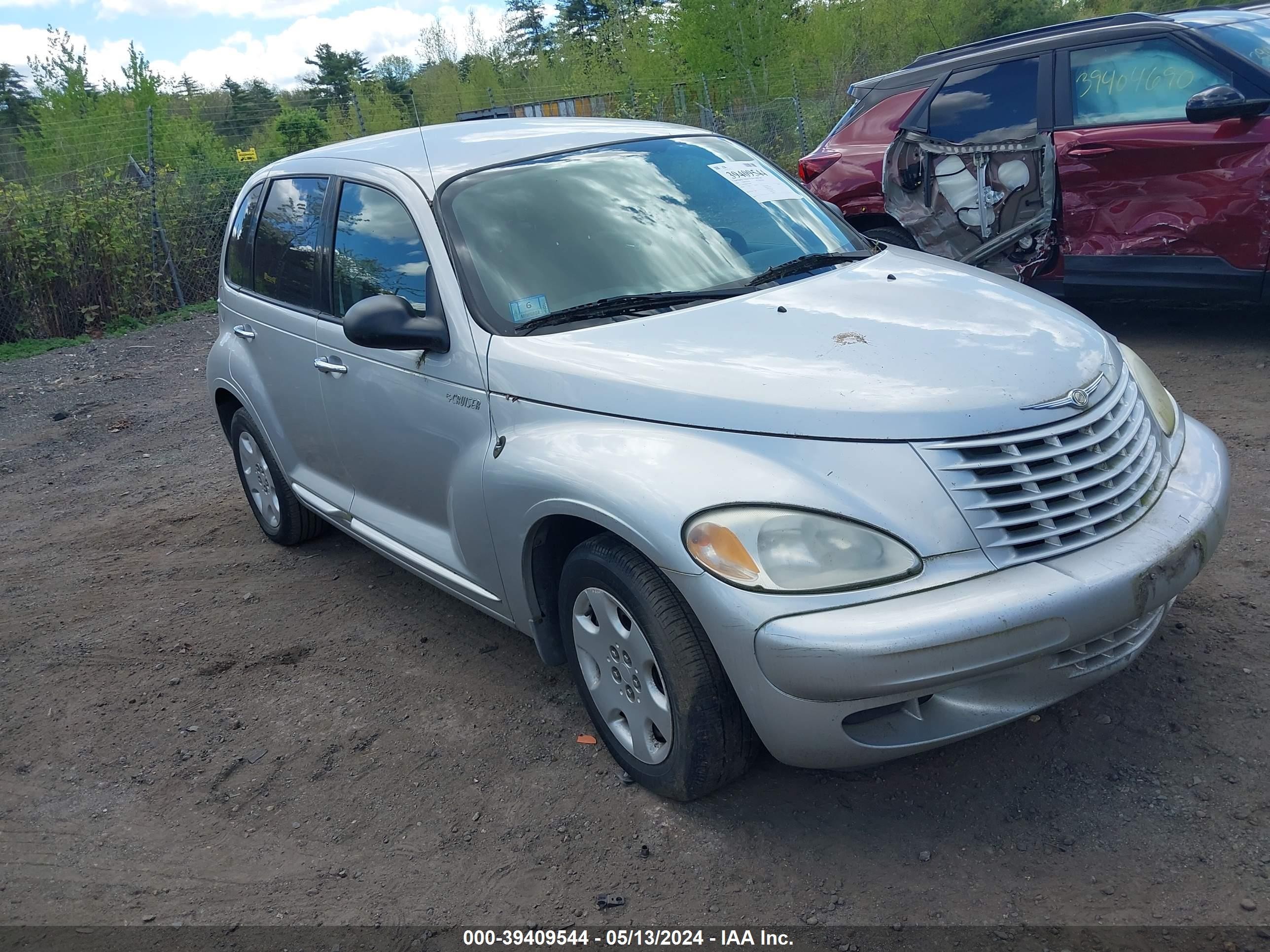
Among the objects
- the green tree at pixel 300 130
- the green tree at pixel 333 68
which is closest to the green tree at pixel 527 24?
the green tree at pixel 333 68

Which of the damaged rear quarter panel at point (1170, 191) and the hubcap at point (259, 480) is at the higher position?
the damaged rear quarter panel at point (1170, 191)

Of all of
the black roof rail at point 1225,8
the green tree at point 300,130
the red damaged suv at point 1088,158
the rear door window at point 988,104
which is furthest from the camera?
the green tree at point 300,130

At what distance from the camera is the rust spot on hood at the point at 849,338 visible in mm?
2826

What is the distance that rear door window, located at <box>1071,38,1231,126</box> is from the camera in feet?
19.4

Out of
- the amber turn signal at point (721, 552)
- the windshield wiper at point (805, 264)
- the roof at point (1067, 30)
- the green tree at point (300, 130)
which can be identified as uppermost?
the green tree at point (300, 130)

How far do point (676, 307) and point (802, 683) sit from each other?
132cm

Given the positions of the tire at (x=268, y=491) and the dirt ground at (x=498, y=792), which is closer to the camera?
the dirt ground at (x=498, y=792)

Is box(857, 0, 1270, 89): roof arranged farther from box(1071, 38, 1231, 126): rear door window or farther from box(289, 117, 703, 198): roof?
box(289, 117, 703, 198): roof

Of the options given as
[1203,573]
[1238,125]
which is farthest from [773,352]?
[1238,125]

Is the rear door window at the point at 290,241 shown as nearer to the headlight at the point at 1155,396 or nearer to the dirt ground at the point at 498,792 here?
the dirt ground at the point at 498,792

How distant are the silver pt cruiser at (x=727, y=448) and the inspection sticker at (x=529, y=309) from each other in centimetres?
1

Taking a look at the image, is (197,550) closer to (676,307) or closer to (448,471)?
(448,471)

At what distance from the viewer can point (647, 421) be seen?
2734 millimetres

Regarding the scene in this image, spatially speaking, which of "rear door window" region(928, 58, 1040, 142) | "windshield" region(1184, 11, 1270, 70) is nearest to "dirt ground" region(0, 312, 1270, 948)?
"windshield" region(1184, 11, 1270, 70)
